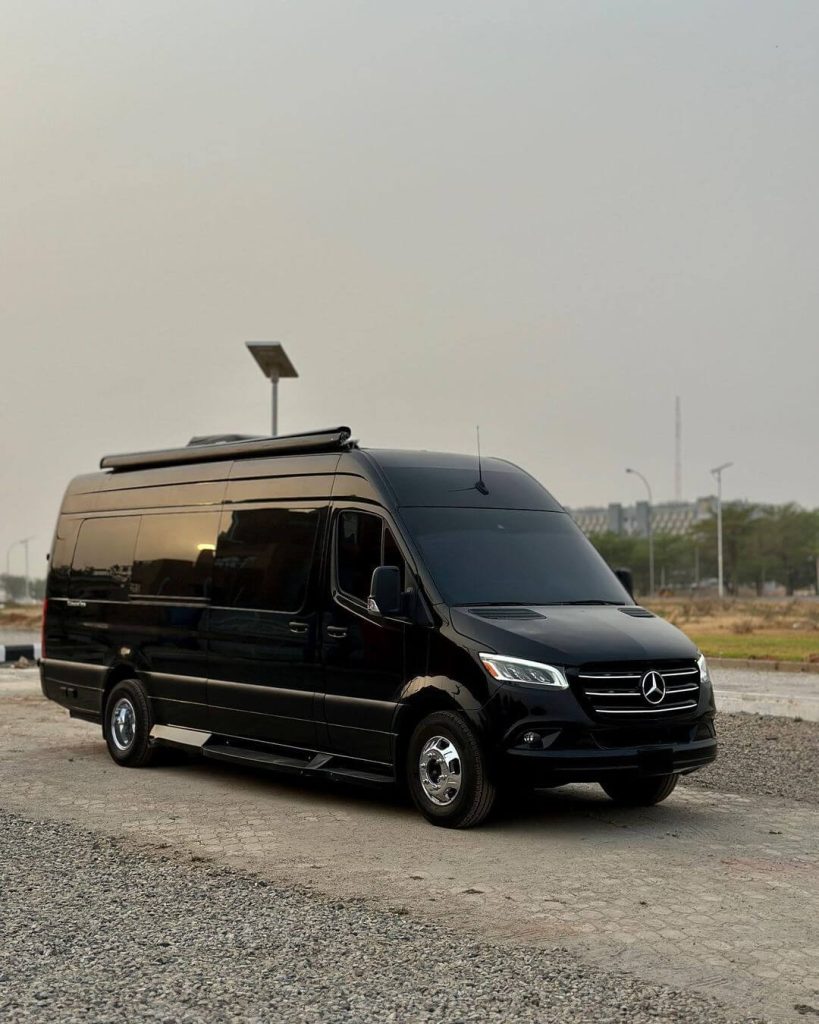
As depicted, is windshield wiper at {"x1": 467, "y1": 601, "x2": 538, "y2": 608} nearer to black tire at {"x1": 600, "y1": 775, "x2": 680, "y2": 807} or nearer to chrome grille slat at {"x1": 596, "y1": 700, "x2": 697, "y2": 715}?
chrome grille slat at {"x1": 596, "y1": 700, "x2": 697, "y2": 715}

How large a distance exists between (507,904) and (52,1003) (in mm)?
2398

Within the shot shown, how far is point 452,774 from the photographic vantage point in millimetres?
8648

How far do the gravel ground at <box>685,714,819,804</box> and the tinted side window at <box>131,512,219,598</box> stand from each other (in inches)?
168

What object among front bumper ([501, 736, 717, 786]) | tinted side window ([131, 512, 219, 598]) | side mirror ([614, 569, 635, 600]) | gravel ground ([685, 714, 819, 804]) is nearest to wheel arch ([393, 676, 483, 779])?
front bumper ([501, 736, 717, 786])

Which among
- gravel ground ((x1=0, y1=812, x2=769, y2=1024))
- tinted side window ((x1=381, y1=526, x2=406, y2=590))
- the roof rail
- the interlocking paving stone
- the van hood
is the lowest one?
gravel ground ((x1=0, y1=812, x2=769, y2=1024))

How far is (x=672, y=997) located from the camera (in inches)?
201

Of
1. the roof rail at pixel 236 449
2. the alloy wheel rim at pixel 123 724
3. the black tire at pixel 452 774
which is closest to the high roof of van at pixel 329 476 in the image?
the roof rail at pixel 236 449

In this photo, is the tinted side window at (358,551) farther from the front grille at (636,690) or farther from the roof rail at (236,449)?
the front grille at (636,690)

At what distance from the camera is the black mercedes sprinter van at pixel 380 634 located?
8.48m

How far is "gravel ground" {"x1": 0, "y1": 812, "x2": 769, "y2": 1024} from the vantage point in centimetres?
490

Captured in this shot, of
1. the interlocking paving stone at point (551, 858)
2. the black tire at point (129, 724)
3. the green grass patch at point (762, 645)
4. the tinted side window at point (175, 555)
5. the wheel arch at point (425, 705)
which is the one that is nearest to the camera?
the interlocking paving stone at point (551, 858)

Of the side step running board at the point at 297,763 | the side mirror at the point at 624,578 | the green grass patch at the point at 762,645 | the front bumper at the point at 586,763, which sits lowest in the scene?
the side step running board at the point at 297,763

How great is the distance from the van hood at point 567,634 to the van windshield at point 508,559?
0.67 ft

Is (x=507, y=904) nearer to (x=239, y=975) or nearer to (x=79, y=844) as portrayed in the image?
(x=239, y=975)
